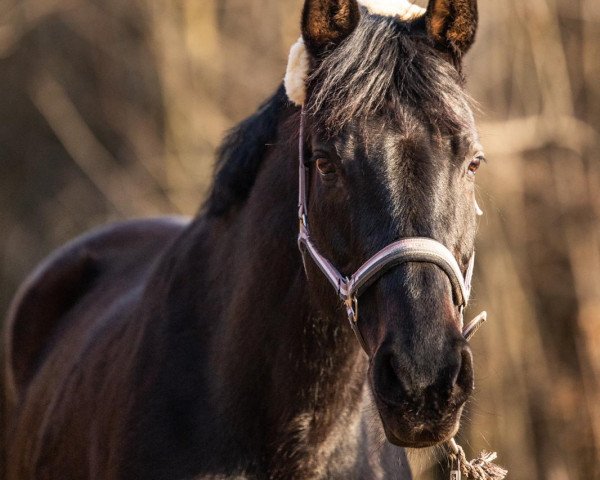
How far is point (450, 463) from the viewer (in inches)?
118

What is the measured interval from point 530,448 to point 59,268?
6.20 meters

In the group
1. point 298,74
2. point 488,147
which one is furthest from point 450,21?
point 488,147

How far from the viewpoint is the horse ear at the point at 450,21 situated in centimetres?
289

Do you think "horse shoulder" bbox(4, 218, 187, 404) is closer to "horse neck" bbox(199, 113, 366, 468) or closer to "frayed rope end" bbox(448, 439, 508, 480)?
"horse neck" bbox(199, 113, 366, 468)

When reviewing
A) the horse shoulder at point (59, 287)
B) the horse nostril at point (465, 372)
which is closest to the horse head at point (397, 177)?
the horse nostril at point (465, 372)

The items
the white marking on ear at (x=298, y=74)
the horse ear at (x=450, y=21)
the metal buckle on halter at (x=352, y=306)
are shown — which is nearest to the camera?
the metal buckle on halter at (x=352, y=306)

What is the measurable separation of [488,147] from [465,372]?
23.7 ft

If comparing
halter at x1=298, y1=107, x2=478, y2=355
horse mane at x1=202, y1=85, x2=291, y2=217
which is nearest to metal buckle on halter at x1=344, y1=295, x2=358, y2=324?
halter at x1=298, y1=107, x2=478, y2=355

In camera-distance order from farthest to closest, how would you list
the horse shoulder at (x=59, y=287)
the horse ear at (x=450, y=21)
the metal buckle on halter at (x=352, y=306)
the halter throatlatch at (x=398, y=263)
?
1. the horse shoulder at (x=59, y=287)
2. the horse ear at (x=450, y=21)
3. the metal buckle on halter at (x=352, y=306)
4. the halter throatlatch at (x=398, y=263)

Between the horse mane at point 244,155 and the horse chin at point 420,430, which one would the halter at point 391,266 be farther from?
the horse mane at point 244,155

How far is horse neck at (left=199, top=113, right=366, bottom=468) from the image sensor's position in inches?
122

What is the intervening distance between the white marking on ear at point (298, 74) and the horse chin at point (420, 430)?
43.9 inches

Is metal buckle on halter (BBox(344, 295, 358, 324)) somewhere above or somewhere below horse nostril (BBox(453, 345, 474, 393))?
above

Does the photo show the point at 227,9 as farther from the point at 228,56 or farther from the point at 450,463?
the point at 450,463
